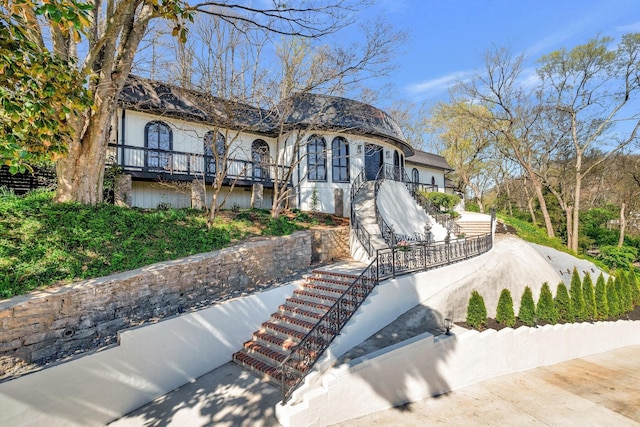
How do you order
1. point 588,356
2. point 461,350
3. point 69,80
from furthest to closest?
point 588,356 → point 461,350 → point 69,80

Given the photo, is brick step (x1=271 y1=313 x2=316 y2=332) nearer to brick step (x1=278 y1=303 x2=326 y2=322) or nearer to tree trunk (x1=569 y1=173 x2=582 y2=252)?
brick step (x1=278 y1=303 x2=326 y2=322)

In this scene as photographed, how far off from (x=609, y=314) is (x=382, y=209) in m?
10.4

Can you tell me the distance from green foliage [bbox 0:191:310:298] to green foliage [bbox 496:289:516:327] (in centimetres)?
880

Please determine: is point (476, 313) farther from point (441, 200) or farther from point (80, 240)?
point (441, 200)

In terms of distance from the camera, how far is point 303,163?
15766mm

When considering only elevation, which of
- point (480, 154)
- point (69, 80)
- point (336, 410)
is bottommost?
point (336, 410)

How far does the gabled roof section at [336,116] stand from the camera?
14.2 m

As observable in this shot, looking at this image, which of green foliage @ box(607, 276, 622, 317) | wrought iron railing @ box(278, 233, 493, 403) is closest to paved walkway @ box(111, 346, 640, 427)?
wrought iron railing @ box(278, 233, 493, 403)

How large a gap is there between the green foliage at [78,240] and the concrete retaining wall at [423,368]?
485 cm

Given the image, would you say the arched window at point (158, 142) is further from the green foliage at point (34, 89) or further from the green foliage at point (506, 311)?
the green foliage at point (506, 311)

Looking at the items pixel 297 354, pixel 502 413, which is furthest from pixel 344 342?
pixel 502 413

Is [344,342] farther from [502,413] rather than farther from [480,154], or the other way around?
[480,154]

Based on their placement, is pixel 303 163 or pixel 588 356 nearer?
pixel 588 356

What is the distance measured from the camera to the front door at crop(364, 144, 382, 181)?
16.5 metres
